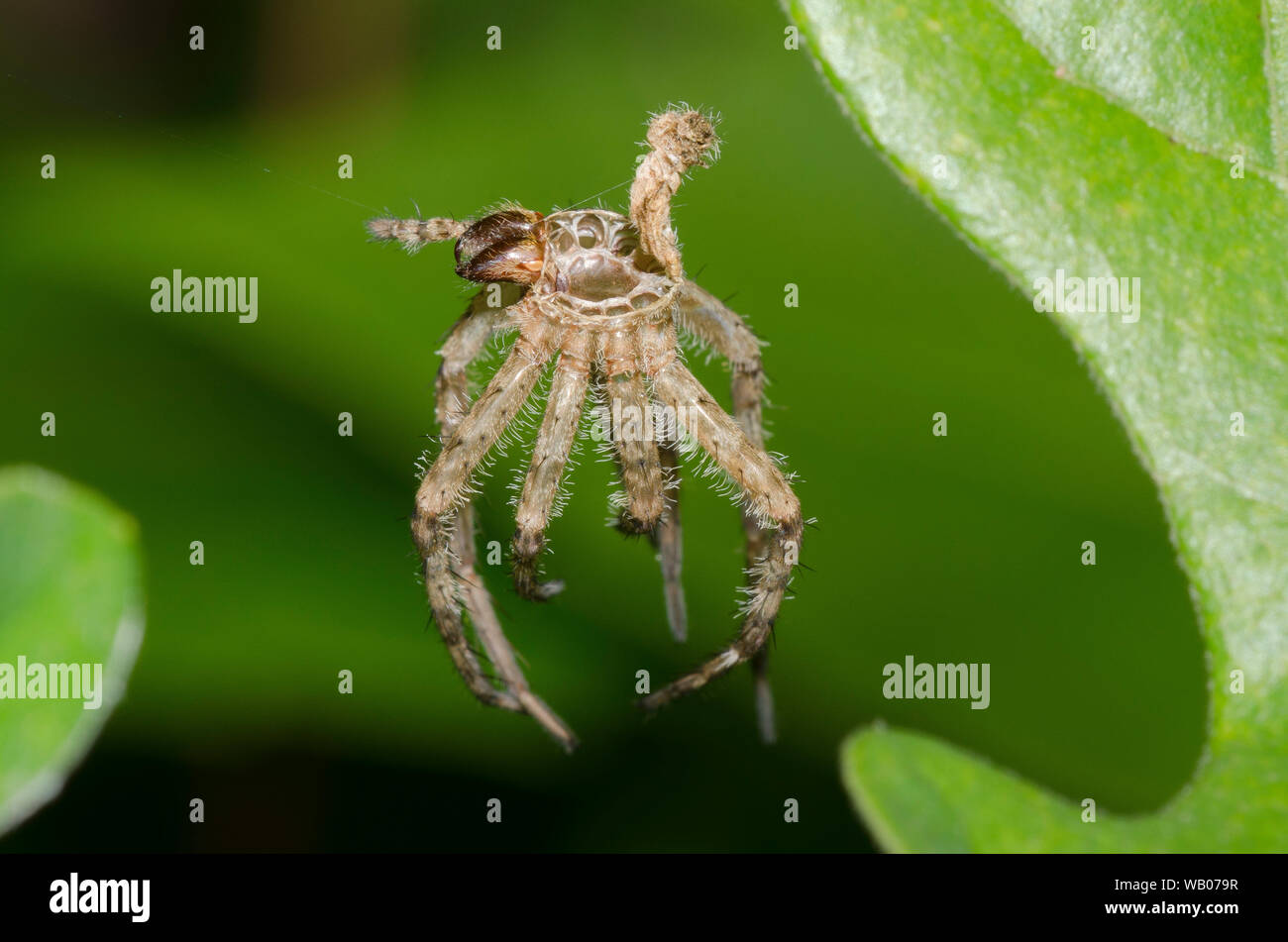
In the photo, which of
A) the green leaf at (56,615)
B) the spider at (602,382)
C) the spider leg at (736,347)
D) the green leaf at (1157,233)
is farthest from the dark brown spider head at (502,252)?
the green leaf at (56,615)

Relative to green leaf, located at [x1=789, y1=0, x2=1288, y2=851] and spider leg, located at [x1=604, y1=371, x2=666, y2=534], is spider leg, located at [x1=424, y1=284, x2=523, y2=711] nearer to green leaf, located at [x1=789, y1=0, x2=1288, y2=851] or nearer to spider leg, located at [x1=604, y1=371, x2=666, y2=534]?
spider leg, located at [x1=604, y1=371, x2=666, y2=534]

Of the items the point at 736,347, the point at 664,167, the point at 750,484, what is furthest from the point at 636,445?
the point at 664,167

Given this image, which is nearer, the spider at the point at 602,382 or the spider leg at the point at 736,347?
the spider at the point at 602,382

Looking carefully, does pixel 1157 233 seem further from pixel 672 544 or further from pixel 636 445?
pixel 672 544

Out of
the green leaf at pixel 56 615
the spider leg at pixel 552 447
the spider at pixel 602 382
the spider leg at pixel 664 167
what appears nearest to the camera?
the green leaf at pixel 56 615

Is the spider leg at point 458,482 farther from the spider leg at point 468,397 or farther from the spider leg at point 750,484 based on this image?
the spider leg at point 750,484

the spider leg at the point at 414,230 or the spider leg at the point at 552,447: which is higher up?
the spider leg at the point at 414,230

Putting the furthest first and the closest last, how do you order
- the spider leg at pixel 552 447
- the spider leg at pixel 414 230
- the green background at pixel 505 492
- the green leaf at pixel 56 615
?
the green background at pixel 505 492
the spider leg at pixel 414 230
the spider leg at pixel 552 447
the green leaf at pixel 56 615
